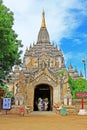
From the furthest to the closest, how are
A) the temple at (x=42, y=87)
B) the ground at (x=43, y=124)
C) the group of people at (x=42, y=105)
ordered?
the group of people at (x=42, y=105) < the temple at (x=42, y=87) < the ground at (x=43, y=124)

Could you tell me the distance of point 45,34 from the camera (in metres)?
86.9

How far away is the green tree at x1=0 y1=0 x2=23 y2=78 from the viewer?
71.8ft

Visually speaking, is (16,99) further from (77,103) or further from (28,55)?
(28,55)

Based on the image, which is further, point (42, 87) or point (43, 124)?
point (42, 87)

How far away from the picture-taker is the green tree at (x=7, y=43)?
2189 cm

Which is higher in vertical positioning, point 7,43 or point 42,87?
point 7,43

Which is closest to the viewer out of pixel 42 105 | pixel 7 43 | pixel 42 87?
pixel 7 43

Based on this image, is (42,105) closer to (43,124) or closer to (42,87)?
(42,87)

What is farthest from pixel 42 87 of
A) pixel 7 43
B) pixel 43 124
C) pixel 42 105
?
pixel 43 124

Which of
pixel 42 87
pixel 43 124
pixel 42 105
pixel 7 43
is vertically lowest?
pixel 43 124

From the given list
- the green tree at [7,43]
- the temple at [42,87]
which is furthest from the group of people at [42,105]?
the green tree at [7,43]

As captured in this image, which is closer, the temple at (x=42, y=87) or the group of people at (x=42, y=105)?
the temple at (x=42, y=87)

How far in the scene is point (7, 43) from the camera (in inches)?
893

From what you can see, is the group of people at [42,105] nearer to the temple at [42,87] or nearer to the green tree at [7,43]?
the temple at [42,87]
